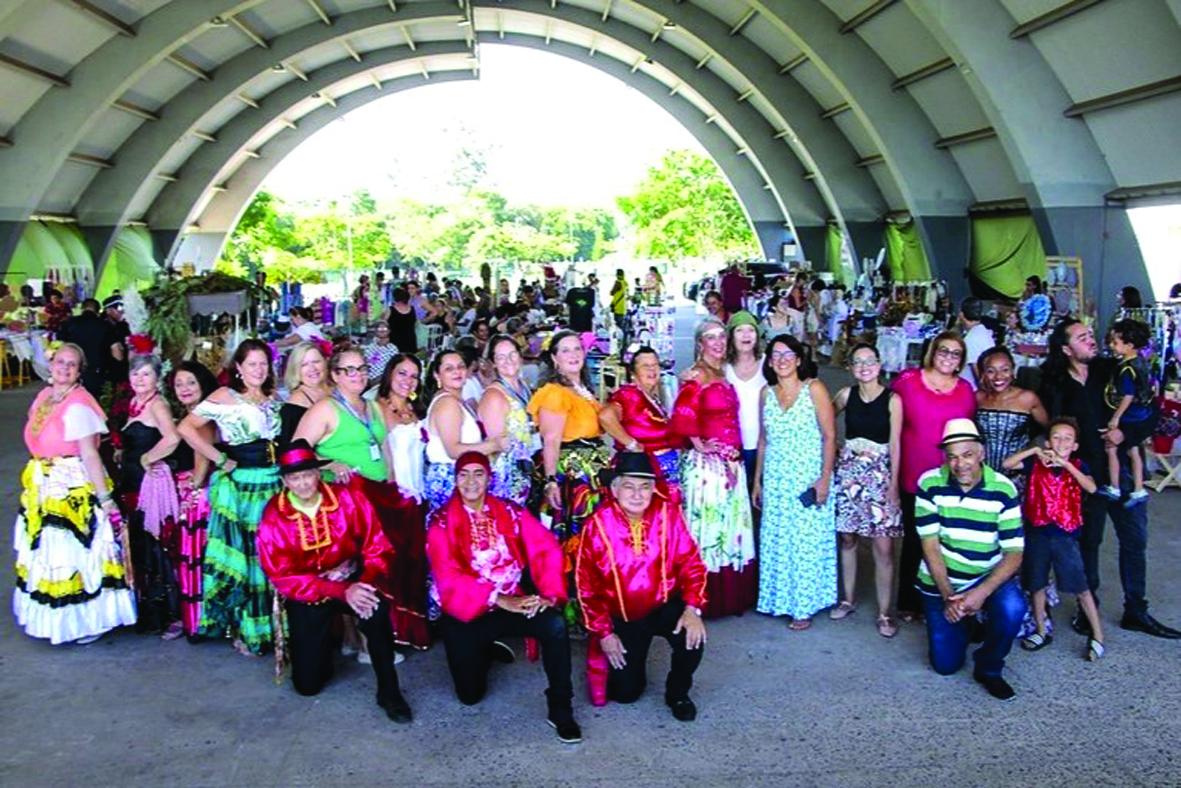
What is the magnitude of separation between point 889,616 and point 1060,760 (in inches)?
53.3

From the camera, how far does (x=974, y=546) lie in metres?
4.39

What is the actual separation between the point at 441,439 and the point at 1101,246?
1111 centimetres

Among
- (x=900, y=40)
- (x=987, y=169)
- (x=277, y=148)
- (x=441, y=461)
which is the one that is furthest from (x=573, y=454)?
(x=277, y=148)

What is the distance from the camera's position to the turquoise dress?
5.14 metres

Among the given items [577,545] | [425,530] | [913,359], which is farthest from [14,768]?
[913,359]

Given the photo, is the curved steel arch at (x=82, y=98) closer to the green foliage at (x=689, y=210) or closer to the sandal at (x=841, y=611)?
the sandal at (x=841, y=611)

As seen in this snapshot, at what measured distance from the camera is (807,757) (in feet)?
12.8

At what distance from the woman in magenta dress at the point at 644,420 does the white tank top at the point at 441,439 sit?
0.63 m

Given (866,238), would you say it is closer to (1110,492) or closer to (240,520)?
(1110,492)

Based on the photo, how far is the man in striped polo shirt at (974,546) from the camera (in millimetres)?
Result: 4348

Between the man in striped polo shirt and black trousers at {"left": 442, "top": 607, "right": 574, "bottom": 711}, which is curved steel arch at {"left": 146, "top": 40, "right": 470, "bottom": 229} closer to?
black trousers at {"left": 442, "top": 607, "right": 574, "bottom": 711}

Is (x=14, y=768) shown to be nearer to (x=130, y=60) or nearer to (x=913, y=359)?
(x=913, y=359)

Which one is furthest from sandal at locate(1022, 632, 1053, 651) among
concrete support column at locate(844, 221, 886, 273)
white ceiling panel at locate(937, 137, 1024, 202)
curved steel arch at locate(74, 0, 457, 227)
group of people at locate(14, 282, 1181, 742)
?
curved steel arch at locate(74, 0, 457, 227)

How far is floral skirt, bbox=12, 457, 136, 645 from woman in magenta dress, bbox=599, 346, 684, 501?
2524mm
